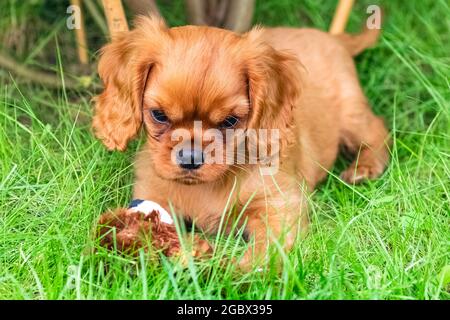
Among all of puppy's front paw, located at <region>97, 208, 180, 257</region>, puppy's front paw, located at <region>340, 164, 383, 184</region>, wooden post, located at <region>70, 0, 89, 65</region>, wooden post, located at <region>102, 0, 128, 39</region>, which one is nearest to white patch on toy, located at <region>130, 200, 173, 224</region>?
puppy's front paw, located at <region>97, 208, 180, 257</region>

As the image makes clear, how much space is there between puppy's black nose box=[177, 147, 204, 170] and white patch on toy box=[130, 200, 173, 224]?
0.80 ft

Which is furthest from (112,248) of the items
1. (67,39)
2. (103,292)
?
(67,39)

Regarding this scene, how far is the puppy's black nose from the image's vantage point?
3.06 meters

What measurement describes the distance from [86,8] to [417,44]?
190 centimetres

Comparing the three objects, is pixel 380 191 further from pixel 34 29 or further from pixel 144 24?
pixel 34 29

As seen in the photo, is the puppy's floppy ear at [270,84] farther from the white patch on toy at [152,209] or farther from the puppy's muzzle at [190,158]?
the white patch on toy at [152,209]

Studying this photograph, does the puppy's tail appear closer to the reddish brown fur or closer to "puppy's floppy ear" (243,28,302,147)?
the reddish brown fur

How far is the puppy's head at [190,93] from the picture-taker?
3072 mm

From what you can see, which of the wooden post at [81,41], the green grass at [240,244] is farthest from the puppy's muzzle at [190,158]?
the wooden post at [81,41]

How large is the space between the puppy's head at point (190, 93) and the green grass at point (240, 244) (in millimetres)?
316

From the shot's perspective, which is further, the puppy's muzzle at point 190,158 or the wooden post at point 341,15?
the wooden post at point 341,15

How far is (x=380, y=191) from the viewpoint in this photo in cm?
365

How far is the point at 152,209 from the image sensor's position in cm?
324

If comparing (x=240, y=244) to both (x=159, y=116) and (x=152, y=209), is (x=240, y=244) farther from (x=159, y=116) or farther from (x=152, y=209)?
(x=159, y=116)
